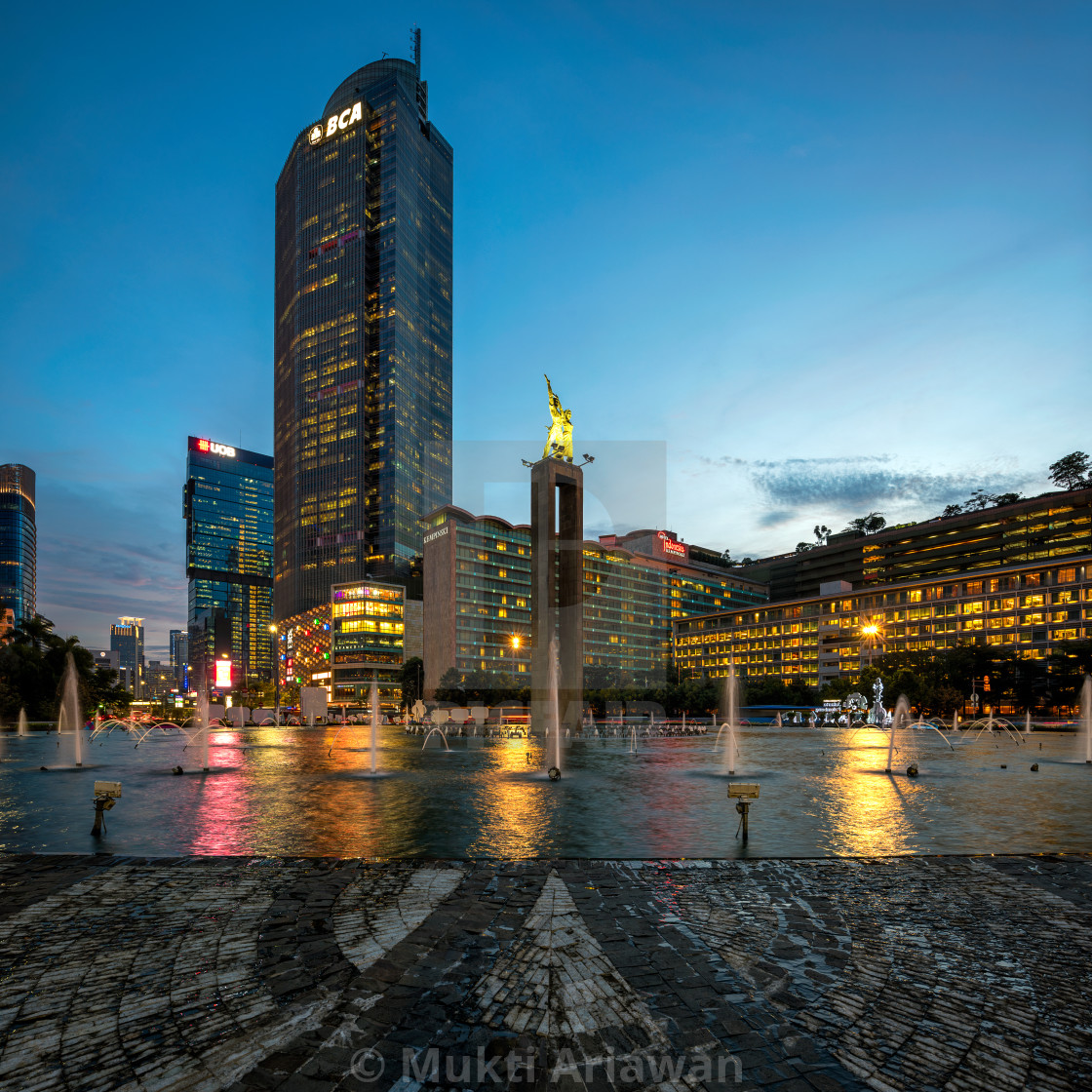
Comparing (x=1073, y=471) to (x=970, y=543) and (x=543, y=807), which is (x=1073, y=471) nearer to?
(x=970, y=543)

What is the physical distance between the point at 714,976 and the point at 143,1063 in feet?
14.3

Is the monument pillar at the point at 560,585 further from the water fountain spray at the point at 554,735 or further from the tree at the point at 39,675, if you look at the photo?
the tree at the point at 39,675

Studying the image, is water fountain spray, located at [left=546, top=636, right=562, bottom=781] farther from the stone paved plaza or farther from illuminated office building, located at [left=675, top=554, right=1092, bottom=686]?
illuminated office building, located at [left=675, top=554, right=1092, bottom=686]

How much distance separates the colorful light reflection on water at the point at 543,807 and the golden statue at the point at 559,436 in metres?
38.3

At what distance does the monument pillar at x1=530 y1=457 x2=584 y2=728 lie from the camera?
56656 mm

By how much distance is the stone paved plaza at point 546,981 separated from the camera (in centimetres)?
466

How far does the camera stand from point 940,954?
662 centimetres

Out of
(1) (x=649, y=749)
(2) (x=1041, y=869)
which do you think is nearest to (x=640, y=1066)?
(2) (x=1041, y=869)

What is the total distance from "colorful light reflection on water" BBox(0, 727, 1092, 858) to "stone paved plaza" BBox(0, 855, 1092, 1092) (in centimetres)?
207

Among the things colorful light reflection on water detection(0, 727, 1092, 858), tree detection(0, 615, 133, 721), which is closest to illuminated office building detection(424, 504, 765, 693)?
tree detection(0, 615, 133, 721)

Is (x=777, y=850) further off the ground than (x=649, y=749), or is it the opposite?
(x=777, y=850)

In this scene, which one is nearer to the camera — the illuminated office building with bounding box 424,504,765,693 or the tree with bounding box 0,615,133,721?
the tree with bounding box 0,615,133,721

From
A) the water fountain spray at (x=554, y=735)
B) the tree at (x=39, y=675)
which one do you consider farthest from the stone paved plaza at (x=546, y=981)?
the tree at (x=39, y=675)

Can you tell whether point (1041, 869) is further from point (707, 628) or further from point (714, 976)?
point (707, 628)
